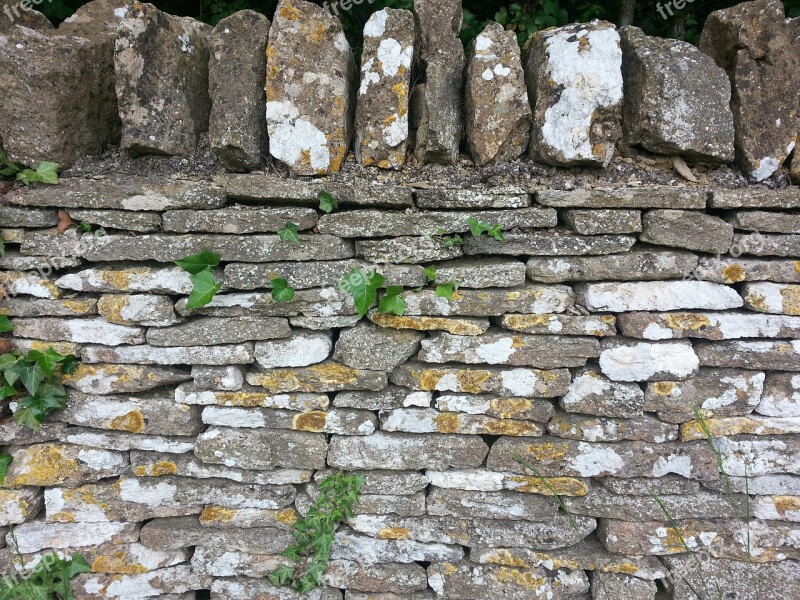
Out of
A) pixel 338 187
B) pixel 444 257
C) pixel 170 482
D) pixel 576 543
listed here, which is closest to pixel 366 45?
pixel 338 187

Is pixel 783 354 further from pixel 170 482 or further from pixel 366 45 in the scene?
pixel 170 482

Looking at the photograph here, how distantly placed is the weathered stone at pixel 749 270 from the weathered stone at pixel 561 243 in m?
0.39

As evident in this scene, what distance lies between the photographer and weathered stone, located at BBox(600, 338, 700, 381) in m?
2.18

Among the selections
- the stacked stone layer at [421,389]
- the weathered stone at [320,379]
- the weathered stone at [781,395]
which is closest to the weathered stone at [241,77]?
the stacked stone layer at [421,389]

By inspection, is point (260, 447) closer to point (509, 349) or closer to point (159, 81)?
point (509, 349)

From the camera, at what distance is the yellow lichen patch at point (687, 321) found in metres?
2.16

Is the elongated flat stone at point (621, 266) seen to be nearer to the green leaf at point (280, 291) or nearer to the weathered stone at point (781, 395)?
the weathered stone at point (781, 395)

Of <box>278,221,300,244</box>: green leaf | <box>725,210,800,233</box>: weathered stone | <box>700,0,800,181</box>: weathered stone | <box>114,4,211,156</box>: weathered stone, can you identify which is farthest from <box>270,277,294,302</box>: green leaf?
<box>700,0,800,181</box>: weathered stone

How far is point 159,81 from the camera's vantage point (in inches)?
85.2

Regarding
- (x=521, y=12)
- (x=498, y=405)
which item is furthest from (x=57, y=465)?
(x=521, y=12)

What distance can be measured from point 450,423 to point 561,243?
97 centimetres

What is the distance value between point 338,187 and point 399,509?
1550mm

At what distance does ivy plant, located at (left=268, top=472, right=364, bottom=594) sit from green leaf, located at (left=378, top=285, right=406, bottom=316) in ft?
2.80

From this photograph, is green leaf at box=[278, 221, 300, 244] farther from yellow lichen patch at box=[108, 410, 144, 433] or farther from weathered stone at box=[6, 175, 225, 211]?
yellow lichen patch at box=[108, 410, 144, 433]
